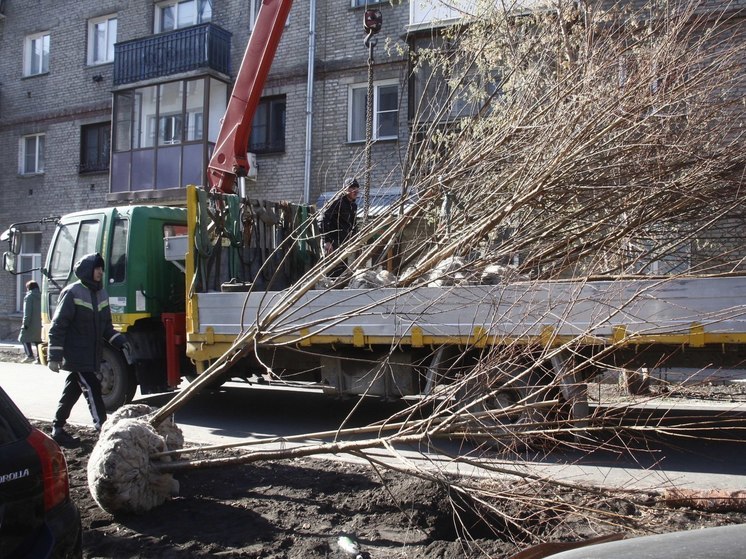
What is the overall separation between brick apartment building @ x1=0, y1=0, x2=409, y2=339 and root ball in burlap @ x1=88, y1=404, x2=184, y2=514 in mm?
9185

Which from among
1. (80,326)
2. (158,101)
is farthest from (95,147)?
(80,326)

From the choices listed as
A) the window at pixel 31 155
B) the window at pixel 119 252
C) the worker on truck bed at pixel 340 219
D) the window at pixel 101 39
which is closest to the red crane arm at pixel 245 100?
the window at pixel 119 252

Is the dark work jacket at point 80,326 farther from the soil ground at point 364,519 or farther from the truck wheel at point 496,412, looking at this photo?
the truck wheel at point 496,412

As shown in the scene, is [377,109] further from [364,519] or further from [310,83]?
[364,519]

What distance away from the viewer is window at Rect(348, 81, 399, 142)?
15.6 meters

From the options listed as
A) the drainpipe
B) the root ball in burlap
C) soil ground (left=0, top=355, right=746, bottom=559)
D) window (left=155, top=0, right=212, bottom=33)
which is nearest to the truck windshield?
soil ground (left=0, top=355, right=746, bottom=559)

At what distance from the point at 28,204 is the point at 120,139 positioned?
466 centimetres

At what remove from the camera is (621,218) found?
212 inches

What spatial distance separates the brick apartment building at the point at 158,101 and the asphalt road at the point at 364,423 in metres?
5.35

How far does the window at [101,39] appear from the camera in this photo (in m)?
20.1

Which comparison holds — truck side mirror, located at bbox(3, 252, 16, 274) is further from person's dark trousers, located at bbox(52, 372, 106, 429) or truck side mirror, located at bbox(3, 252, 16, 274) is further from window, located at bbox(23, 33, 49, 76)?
window, located at bbox(23, 33, 49, 76)

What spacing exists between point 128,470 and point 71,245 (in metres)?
5.40

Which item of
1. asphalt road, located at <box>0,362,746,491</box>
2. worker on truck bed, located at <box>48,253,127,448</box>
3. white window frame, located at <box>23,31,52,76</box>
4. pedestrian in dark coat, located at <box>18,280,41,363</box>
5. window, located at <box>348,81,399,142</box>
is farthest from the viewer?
white window frame, located at <box>23,31,52,76</box>

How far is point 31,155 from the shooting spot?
2159 cm
